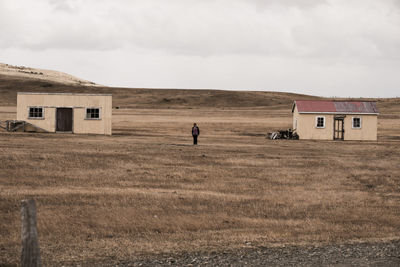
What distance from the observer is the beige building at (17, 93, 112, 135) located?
50.2 m

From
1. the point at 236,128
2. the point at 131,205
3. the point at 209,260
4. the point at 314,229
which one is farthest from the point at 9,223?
the point at 236,128

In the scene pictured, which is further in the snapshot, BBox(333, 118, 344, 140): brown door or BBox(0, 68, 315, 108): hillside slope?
BBox(0, 68, 315, 108): hillside slope

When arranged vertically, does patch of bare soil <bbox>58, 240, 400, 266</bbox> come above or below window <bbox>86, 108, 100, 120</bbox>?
below

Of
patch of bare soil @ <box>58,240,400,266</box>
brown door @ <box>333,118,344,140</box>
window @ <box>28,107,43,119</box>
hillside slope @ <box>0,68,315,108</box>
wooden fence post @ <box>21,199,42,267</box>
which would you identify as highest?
hillside slope @ <box>0,68,315,108</box>

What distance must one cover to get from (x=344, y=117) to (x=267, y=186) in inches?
1249

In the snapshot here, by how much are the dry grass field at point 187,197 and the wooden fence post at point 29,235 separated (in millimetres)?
2333

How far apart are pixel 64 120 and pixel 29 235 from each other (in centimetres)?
4253

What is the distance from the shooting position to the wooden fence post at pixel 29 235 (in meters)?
8.62

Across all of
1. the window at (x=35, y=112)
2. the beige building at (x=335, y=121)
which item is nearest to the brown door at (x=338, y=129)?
the beige building at (x=335, y=121)

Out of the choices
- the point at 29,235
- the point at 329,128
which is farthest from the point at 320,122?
the point at 29,235

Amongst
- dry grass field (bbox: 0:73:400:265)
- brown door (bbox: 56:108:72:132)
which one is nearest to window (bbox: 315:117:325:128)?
dry grass field (bbox: 0:73:400:265)

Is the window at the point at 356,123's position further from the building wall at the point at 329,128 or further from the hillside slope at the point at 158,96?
the hillside slope at the point at 158,96

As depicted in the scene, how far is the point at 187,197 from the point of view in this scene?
63.9ft

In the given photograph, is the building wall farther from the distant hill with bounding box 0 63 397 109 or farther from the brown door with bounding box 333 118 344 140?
the distant hill with bounding box 0 63 397 109
